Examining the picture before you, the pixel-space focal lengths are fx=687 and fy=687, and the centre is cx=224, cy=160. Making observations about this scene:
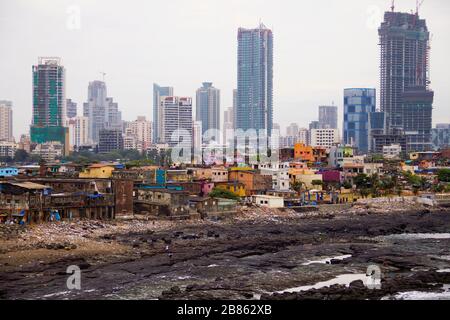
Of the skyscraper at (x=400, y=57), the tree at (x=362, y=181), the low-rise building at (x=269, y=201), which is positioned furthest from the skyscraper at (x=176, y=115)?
the low-rise building at (x=269, y=201)

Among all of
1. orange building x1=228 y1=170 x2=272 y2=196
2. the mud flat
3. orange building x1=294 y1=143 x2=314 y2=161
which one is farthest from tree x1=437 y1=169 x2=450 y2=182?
the mud flat

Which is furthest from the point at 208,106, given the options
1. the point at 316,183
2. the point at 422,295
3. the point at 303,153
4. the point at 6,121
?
the point at 422,295

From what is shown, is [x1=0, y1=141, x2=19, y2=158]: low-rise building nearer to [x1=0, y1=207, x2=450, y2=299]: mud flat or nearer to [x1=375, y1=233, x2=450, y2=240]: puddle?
[x1=0, y1=207, x2=450, y2=299]: mud flat

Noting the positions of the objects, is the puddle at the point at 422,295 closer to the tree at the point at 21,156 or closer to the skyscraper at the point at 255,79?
the tree at the point at 21,156

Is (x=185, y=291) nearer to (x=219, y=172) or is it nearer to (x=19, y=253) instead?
(x=19, y=253)

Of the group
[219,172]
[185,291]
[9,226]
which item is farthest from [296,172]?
[185,291]

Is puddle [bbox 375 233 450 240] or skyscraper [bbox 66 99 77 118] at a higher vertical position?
skyscraper [bbox 66 99 77 118]
